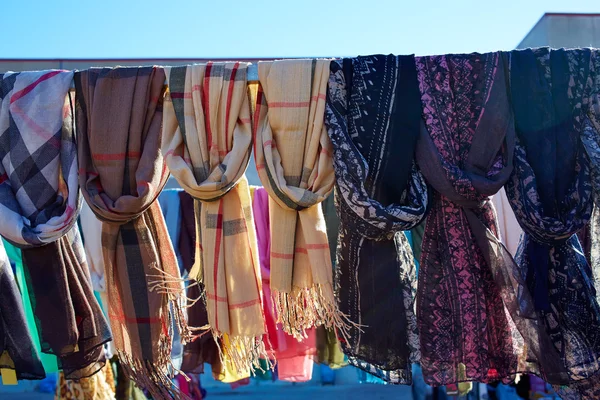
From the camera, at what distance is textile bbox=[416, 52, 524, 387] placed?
6.77 feet

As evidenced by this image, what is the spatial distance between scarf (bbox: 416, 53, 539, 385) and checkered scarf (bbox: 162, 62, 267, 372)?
63 centimetres

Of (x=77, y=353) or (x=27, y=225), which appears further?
(x=77, y=353)

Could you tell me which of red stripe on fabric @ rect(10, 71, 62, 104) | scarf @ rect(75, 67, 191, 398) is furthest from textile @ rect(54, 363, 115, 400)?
red stripe on fabric @ rect(10, 71, 62, 104)

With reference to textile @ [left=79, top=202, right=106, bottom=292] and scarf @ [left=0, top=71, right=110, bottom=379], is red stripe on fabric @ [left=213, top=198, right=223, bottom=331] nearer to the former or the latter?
scarf @ [left=0, top=71, right=110, bottom=379]

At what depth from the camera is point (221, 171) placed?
6.66 feet

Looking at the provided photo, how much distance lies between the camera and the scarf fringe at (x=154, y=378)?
2219 millimetres

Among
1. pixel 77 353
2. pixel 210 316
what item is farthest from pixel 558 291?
pixel 77 353

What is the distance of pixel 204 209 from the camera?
2.14m

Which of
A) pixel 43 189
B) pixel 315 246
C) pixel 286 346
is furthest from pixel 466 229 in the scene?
pixel 43 189

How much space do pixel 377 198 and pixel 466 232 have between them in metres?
0.39

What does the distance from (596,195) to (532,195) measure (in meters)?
0.23

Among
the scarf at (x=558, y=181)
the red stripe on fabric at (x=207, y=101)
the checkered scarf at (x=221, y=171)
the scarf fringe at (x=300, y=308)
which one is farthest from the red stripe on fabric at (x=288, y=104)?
the scarf at (x=558, y=181)

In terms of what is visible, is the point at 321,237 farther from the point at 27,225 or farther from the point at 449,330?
the point at 27,225

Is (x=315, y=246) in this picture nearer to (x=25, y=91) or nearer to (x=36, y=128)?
(x=36, y=128)
